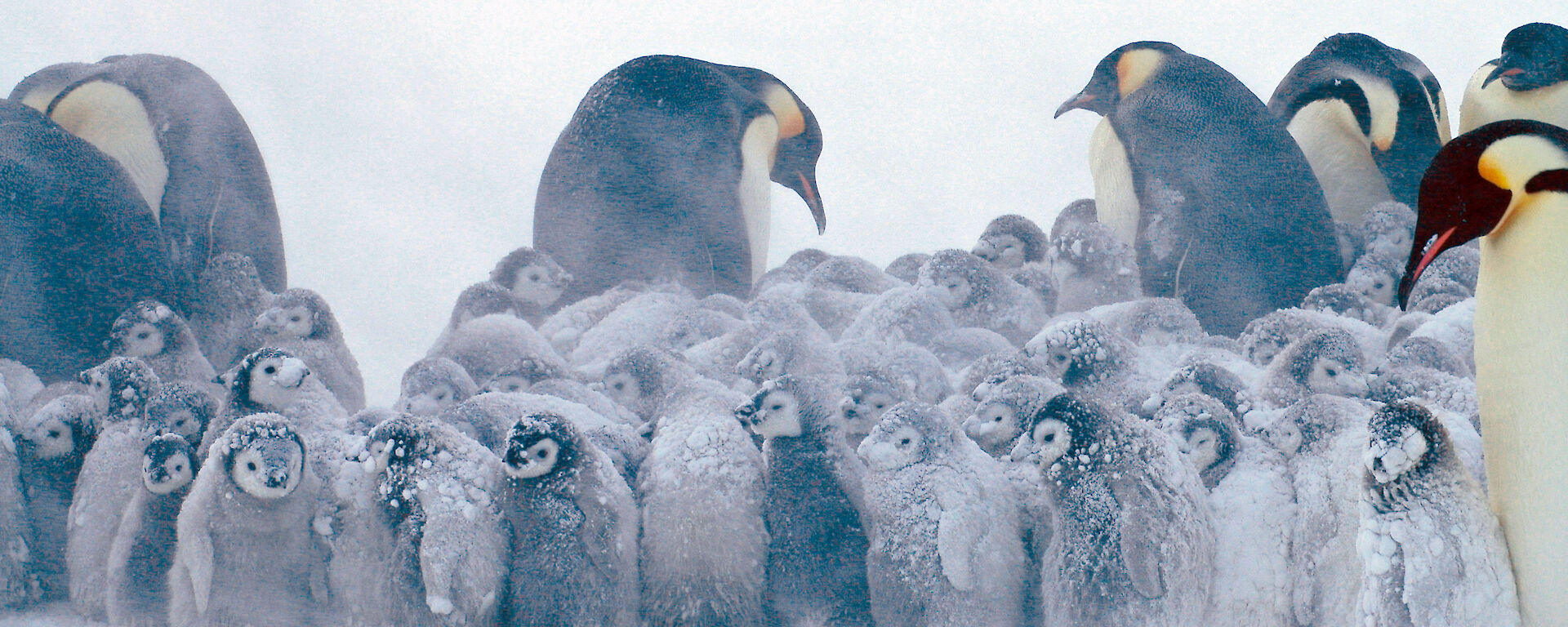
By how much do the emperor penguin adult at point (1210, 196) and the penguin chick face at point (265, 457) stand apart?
336 centimetres

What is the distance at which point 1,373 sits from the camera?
349cm

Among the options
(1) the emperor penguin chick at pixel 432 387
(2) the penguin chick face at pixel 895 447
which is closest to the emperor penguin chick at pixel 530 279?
(1) the emperor penguin chick at pixel 432 387

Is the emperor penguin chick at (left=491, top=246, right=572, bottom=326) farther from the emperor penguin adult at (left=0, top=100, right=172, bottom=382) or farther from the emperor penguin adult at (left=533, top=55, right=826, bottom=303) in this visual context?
the emperor penguin adult at (left=0, top=100, right=172, bottom=382)

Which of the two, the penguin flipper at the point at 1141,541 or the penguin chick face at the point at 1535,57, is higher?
the penguin chick face at the point at 1535,57

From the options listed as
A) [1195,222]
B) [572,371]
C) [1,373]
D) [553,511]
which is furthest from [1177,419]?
[1,373]

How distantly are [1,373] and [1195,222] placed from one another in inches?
158

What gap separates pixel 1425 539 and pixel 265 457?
2.21 metres

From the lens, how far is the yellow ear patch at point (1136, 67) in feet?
17.7

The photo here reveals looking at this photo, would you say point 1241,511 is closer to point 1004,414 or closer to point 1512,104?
point 1004,414

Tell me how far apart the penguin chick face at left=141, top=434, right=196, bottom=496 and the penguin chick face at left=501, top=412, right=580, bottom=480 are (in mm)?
800

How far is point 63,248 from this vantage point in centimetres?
405

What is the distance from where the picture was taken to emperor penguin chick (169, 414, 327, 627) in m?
2.66

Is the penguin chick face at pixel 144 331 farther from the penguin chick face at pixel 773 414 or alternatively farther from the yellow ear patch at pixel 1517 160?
the yellow ear patch at pixel 1517 160

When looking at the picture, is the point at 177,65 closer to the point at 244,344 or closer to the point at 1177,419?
the point at 244,344
